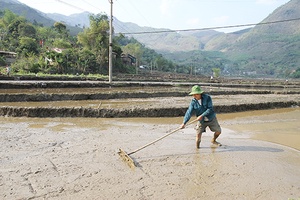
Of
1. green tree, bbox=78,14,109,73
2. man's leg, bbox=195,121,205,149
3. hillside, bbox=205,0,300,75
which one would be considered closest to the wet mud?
man's leg, bbox=195,121,205,149

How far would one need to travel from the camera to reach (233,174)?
4766mm

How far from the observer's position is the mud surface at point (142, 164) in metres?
4.01

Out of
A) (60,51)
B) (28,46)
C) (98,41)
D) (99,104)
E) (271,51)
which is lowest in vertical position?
(99,104)

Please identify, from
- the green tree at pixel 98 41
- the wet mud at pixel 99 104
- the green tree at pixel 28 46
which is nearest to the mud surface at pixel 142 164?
the wet mud at pixel 99 104

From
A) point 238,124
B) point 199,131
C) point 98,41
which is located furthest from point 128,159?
point 98,41

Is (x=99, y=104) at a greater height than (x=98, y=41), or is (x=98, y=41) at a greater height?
(x=98, y=41)

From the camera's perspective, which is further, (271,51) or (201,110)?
(271,51)

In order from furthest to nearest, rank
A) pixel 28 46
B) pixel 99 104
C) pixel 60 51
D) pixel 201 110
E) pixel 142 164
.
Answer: pixel 60 51 < pixel 28 46 < pixel 99 104 < pixel 201 110 < pixel 142 164

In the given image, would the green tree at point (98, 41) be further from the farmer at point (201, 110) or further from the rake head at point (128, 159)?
the rake head at point (128, 159)

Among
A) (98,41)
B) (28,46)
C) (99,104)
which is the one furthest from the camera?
(98,41)

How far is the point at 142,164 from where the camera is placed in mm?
5156

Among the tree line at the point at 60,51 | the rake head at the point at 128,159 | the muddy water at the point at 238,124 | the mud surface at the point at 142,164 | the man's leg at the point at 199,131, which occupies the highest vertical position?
the tree line at the point at 60,51

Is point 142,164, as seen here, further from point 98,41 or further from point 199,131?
point 98,41

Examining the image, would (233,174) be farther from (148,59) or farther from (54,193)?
(148,59)
